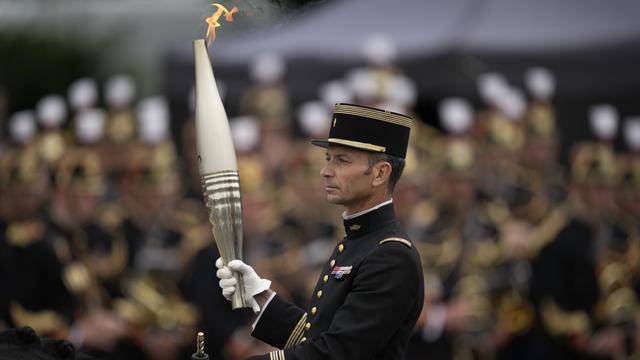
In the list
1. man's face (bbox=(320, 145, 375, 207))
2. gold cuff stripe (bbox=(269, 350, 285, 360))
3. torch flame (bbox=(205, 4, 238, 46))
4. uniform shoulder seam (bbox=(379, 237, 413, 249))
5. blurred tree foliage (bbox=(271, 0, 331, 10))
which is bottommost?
gold cuff stripe (bbox=(269, 350, 285, 360))

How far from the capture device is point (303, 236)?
10602 millimetres

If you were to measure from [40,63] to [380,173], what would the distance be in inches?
663

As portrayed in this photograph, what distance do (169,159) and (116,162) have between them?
1.02m

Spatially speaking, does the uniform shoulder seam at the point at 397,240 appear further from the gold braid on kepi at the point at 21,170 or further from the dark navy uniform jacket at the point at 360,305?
the gold braid on kepi at the point at 21,170

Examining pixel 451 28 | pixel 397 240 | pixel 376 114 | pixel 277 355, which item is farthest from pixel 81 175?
pixel 277 355

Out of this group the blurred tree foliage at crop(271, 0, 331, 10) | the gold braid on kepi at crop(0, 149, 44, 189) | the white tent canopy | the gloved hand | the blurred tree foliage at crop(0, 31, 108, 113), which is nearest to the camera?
the gloved hand

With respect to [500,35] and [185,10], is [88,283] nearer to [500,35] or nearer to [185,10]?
[500,35]

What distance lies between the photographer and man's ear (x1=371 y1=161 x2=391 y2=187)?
16.3ft

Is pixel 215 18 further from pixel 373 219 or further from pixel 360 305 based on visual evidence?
pixel 360 305

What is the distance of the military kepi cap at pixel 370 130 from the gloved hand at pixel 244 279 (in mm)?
601

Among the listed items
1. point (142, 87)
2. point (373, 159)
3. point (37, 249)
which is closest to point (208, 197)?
point (373, 159)

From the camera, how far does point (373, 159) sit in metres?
4.98

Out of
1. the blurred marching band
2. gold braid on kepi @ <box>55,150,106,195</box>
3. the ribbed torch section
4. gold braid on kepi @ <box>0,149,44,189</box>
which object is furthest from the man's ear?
gold braid on kepi @ <box>55,150,106,195</box>

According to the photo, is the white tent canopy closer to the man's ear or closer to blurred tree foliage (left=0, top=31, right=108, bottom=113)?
blurred tree foliage (left=0, top=31, right=108, bottom=113)
